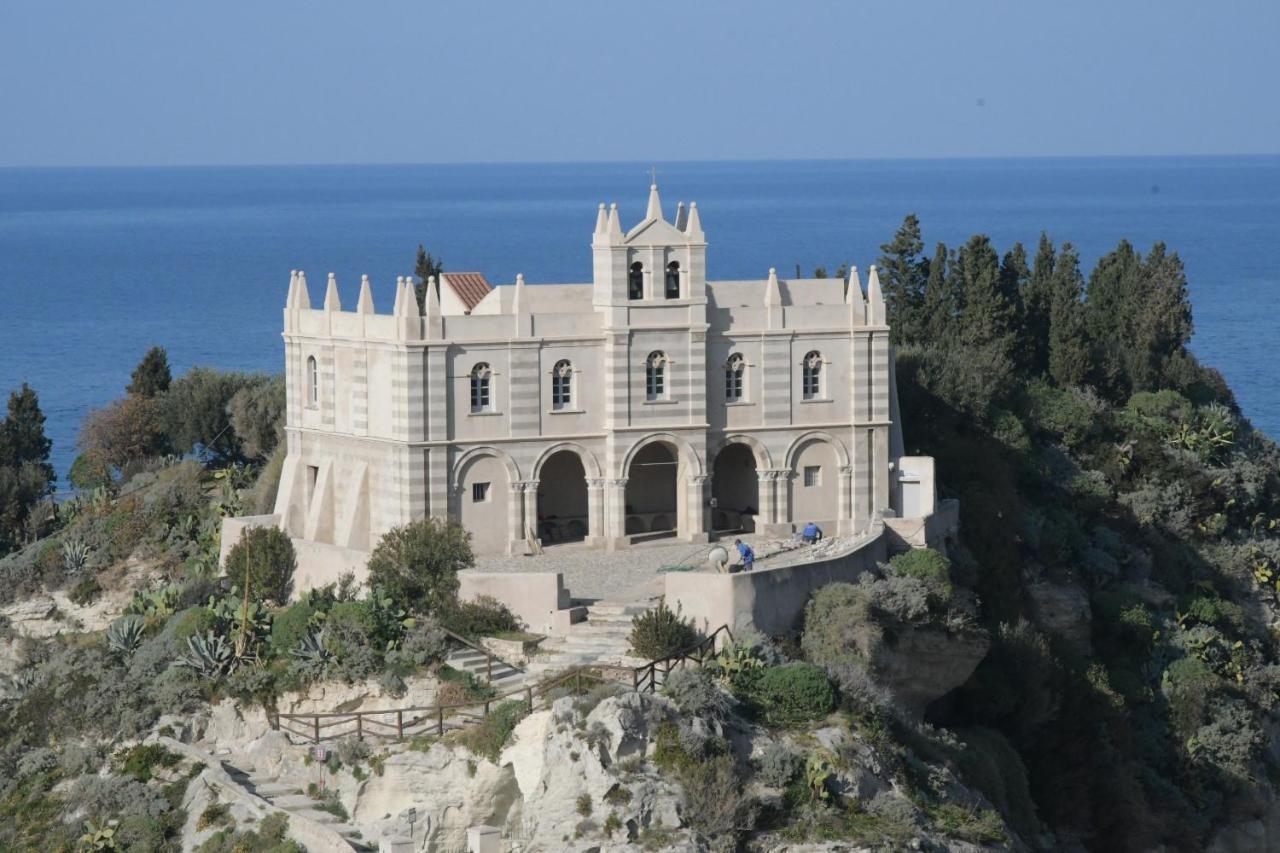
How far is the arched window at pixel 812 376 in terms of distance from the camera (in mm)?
61812

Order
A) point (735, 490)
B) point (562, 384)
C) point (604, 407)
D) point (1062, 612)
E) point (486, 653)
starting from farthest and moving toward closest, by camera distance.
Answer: point (1062, 612)
point (735, 490)
point (604, 407)
point (562, 384)
point (486, 653)

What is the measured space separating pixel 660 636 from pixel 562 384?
10.8m

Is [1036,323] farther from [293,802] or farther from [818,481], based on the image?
[293,802]

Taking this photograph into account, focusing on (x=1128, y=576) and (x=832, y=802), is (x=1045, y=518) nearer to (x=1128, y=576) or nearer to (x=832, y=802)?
(x=1128, y=576)

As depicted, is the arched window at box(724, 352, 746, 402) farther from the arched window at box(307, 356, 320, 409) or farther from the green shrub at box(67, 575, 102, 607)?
the green shrub at box(67, 575, 102, 607)

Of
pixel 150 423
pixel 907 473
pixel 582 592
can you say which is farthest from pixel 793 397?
pixel 150 423

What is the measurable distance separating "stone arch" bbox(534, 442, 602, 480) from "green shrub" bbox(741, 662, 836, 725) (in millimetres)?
11517

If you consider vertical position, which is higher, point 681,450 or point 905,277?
point 905,277

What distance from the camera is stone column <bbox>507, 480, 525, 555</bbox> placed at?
59.6 meters

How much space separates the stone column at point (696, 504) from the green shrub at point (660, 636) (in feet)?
31.4

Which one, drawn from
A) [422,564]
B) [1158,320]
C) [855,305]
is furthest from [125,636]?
[1158,320]

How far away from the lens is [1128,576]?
7225 cm

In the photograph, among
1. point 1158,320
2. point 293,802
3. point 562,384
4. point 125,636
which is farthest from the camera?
point 1158,320

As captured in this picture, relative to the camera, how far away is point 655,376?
2386 inches
